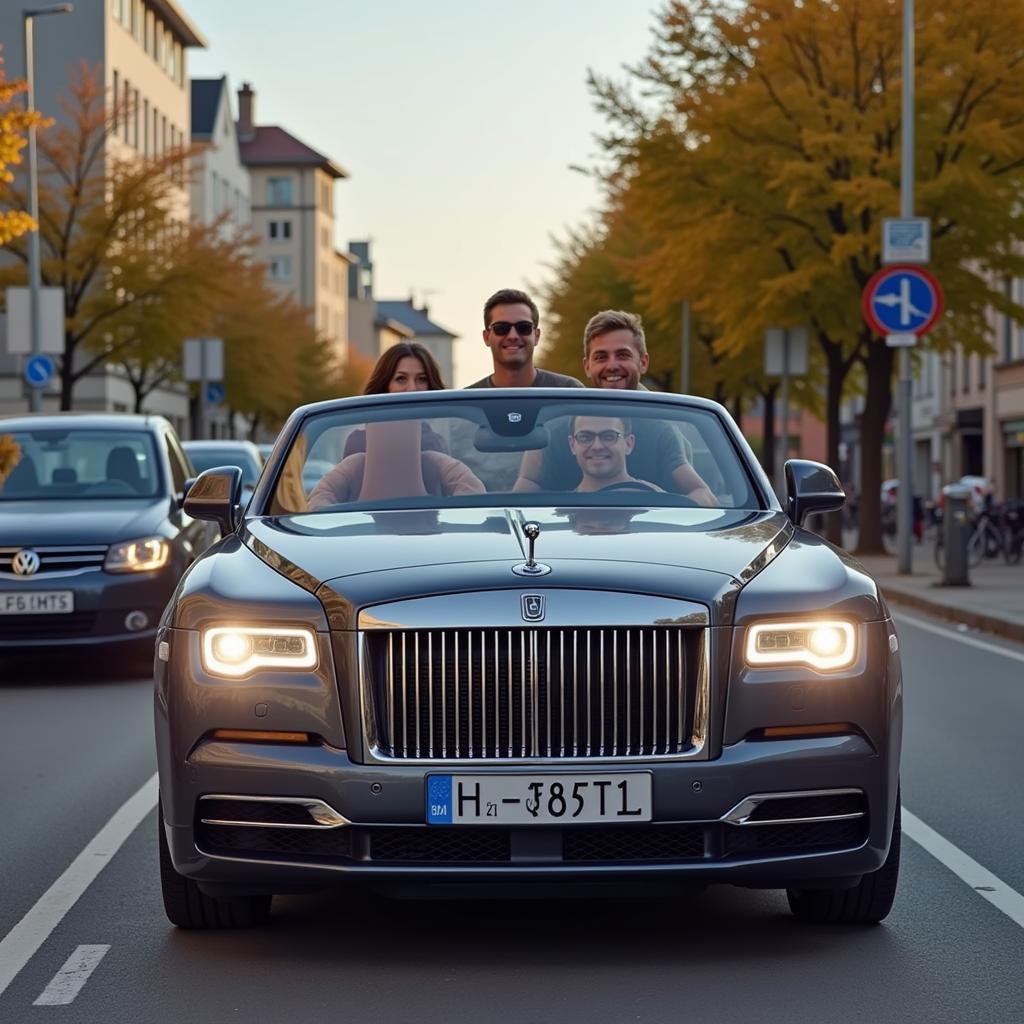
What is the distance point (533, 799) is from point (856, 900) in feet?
3.86

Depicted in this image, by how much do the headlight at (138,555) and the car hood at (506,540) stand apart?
287 inches

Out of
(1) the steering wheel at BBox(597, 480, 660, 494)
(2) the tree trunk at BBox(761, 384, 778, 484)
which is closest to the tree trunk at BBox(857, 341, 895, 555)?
(2) the tree trunk at BBox(761, 384, 778, 484)

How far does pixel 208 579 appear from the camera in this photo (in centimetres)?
607

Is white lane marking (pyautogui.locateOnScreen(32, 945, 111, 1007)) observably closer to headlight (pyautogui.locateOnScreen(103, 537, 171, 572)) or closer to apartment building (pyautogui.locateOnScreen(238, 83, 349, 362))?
headlight (pyautogui.locateOnScreen(103, 537, 171, 572))

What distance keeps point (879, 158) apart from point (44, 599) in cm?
1782

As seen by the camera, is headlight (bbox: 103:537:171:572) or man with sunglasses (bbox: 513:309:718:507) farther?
Answer: headlight (bbox: 103:537:171:572)

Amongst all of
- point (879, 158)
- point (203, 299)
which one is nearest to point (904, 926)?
point (879, 158)

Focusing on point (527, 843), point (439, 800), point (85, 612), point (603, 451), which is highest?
point (603, 451)

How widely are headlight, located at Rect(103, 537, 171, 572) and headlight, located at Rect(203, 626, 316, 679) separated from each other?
27.2 feet

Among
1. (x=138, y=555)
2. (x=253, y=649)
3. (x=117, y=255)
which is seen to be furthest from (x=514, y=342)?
(x=117, y=255)

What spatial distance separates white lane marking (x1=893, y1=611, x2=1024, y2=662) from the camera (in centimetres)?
1658

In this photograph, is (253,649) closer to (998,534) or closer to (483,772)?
(483,772)

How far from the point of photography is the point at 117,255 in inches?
1816

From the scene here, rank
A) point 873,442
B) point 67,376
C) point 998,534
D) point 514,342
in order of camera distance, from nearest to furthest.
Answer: point 514,342 < point 998,534 < point 873,442 < point 67,376
